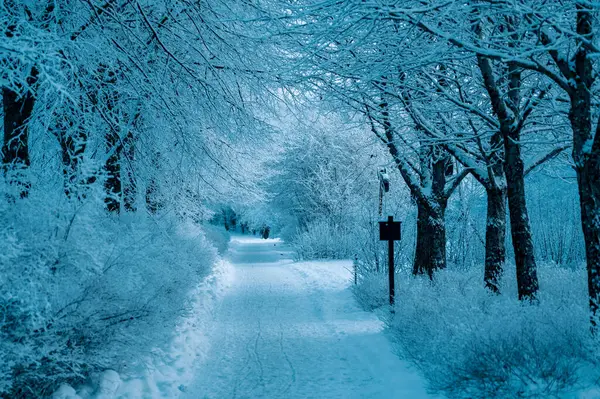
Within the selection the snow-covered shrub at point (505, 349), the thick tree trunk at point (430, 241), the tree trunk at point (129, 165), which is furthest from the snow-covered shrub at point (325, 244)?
the snow-covered shrub at point (505, 349)

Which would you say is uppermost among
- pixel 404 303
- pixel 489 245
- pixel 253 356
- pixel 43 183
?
pixel 43 183

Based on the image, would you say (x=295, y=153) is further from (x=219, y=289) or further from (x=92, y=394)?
(x=92, y=394)

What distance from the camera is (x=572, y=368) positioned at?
142 inches

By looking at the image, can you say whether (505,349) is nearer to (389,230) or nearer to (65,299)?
(389,230)

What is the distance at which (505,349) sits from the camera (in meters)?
3.84

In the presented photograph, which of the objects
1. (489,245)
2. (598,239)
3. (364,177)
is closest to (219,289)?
(489,245)

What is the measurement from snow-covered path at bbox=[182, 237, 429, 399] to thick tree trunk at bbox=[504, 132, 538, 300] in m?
2.06

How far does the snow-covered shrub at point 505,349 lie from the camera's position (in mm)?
3643

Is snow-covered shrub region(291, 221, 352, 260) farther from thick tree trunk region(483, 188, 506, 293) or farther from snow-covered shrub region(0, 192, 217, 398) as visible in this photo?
snow-covered shrub region(0, 192, 217, 398)

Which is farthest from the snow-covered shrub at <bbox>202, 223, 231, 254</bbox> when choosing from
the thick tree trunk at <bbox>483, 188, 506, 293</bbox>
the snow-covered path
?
the thick tree trunk at <bbox>483, 188, 506, 293</bbox>

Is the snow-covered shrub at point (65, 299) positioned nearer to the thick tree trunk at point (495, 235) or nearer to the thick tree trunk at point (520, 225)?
the thick tree trunk at point (520, 225)

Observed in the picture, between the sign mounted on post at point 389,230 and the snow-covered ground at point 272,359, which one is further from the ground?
the sign mounted on post at point 389,230

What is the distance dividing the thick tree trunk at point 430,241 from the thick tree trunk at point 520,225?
3445 millimetres

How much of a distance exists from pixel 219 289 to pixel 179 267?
12.7 ft
